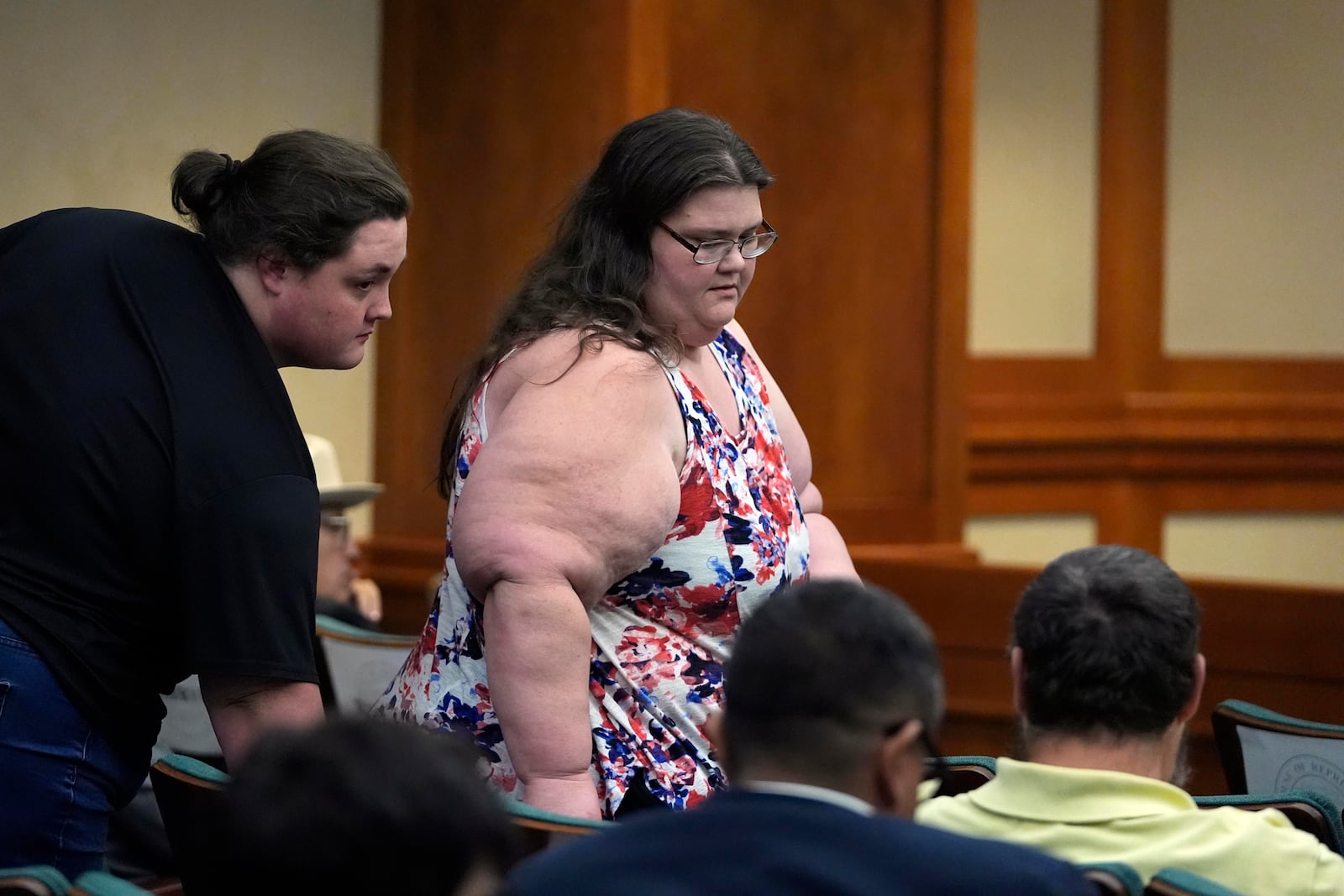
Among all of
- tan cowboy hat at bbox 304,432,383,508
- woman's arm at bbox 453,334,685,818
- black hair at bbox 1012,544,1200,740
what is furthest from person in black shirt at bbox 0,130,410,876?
tan cowboy hat at bbox 304,432,383,508

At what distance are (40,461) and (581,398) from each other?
588 mm

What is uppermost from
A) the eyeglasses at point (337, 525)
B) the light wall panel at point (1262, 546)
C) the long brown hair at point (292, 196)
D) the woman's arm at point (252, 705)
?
the long brown hair at point (292, 196)

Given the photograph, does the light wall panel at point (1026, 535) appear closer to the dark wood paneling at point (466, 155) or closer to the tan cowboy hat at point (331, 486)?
the dark wood paneling at point (466, 155)

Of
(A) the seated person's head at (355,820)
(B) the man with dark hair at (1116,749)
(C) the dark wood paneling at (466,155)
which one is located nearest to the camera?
(A) the seated person's head at (355,820)

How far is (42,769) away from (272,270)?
55 centimetres

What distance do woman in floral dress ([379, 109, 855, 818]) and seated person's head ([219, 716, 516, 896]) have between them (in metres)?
0.87

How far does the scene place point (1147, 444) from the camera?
6.34 meters

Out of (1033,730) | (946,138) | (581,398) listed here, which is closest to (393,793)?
(1033,730)

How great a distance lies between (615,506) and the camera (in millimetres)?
1856

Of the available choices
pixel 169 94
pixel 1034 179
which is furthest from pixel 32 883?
pixel 1034 179

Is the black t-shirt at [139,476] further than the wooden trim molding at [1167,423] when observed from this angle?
No

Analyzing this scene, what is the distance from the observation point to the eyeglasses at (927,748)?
1146 mm

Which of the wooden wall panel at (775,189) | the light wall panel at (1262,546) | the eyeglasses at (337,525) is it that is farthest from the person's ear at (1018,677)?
the light wall panel at (1262,546)

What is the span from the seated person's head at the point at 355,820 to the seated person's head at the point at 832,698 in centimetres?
24
